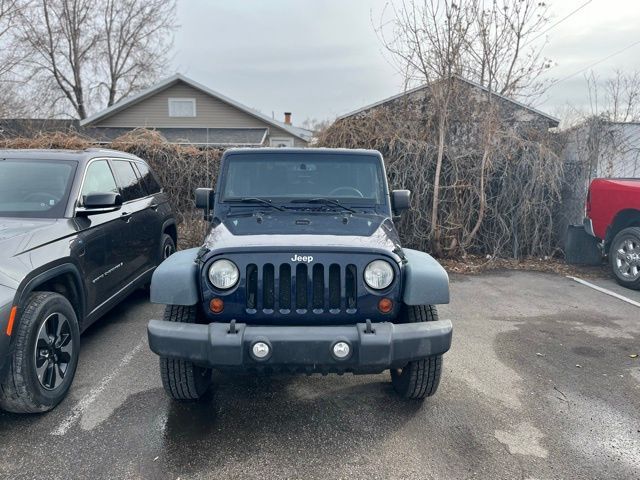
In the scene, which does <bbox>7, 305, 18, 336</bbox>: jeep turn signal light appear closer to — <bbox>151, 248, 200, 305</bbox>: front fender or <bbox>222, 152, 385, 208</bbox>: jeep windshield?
<bbox>151, 248, 200, 305</bbox>: front fender

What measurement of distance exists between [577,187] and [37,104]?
26399mm

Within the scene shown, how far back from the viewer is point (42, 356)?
300 cm

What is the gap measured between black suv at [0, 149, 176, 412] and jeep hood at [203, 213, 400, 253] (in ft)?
3.75

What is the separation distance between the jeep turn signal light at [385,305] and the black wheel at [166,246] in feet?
12.1

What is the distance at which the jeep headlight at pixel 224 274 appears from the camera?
2.68 m

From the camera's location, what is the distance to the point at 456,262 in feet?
26.4

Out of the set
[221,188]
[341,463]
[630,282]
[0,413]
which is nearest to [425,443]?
[341,463]

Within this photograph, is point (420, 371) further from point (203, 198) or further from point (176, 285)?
point (203, 198)

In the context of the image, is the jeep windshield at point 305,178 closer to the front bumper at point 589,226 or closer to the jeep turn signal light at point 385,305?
the jeep turn signal light at point 385,305

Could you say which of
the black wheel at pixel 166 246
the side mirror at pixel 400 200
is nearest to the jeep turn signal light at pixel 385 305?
the side mirror at pixel 400 200

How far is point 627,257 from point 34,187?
25.6ft

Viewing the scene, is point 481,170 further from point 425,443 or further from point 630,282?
point 425,443

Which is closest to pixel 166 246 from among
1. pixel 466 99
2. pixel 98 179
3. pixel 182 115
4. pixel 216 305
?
pixel 98 179

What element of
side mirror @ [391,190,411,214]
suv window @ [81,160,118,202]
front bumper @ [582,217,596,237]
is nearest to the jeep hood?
side mirror @ [391,190,411,214]
